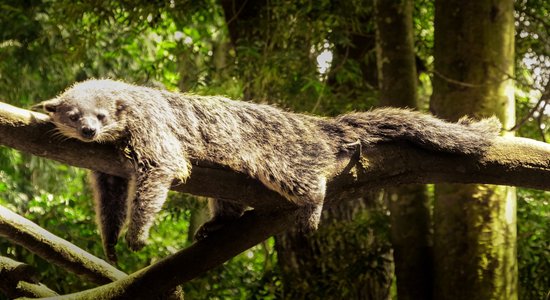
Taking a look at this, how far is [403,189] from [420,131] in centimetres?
146

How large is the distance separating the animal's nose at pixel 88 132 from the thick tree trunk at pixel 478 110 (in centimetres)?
217

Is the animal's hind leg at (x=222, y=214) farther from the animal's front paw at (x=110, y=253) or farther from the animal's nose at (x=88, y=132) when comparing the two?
the animal's nose at (x=88, y=132)

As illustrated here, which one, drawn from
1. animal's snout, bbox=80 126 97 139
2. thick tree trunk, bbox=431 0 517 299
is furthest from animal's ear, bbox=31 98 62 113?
thick tree trunk, bbox=431 0 517 299

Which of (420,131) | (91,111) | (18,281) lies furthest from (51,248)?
(420,131)

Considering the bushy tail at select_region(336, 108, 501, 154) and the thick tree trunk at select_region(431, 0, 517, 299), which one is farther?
the thick tree trunk at select_region(431, 0, 517, 299)

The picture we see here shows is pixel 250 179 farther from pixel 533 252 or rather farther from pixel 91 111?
pixel 533 252

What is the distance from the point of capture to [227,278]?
16.2 ft

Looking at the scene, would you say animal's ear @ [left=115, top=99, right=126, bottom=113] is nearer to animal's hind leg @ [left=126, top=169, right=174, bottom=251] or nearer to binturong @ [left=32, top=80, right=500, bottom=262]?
binturong @ [left=32, top=80, right=500, bottom=262]

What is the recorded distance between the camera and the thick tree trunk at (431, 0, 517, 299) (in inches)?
153

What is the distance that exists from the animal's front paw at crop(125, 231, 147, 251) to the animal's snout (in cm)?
40

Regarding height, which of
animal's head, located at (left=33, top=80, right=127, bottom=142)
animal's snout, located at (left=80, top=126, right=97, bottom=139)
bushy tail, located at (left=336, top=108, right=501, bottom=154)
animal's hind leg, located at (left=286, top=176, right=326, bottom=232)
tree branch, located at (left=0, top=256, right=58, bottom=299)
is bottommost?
tree branch, located at (left=0, top=256, right=58, bottom=299)

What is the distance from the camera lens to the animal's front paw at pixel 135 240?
2584 mm

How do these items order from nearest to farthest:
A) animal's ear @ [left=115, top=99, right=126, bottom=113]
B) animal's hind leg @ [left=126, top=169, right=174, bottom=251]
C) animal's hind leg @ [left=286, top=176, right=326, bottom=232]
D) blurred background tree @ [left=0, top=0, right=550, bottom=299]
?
animal's hind leg @ [left=126, top=169, right=174, bottom=251]
animal's ear @ [left=115, top=99, right=126, bottom=113]
animal's hind leg @ [left=286, top=176, right=326, bottom=232]
blurred background tree @ [left=0, top=0, right=550, bottom=299]

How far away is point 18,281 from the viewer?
2986 mm
